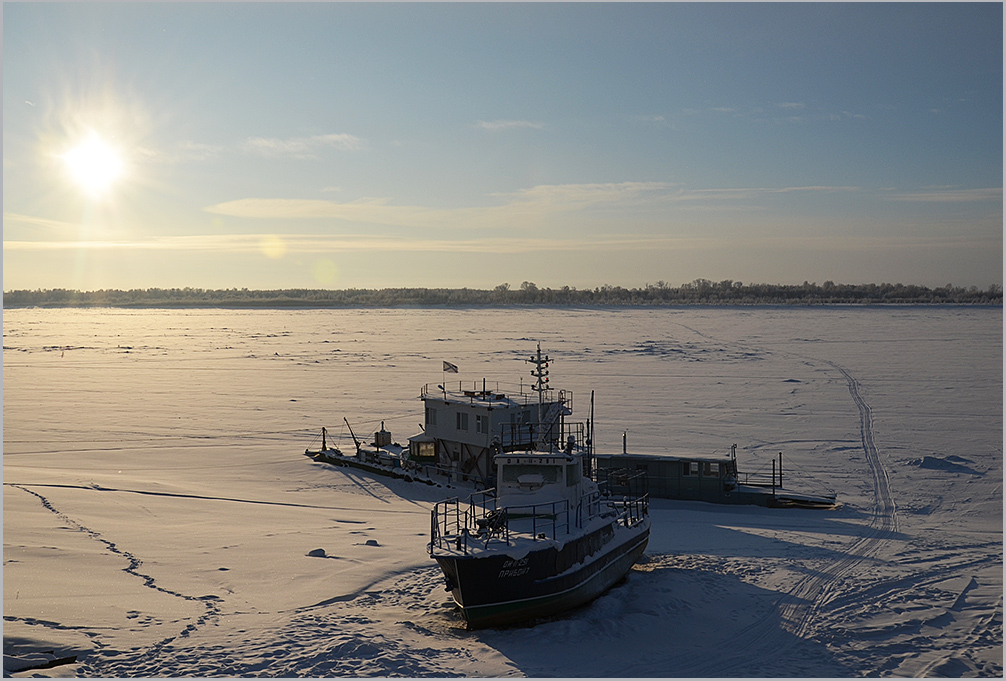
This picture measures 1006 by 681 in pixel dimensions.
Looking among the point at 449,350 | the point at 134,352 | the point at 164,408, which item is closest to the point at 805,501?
the point at 164,408

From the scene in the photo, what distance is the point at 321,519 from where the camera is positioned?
27.5 meters

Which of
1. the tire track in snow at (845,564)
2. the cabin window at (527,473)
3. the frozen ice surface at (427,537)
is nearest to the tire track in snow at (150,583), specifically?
the frozen ice surface at (427,537)

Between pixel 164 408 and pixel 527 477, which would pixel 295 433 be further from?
A: pixel 527 477

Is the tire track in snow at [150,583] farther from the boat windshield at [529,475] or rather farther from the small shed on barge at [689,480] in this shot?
the small shed on barge at [689,480]

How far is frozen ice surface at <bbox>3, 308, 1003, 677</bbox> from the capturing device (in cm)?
1644

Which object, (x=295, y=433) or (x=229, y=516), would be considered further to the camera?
(x=295, y=433)

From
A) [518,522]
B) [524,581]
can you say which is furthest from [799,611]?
[518,522]

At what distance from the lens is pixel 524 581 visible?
721 inches

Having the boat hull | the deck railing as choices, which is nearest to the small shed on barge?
the deck railing

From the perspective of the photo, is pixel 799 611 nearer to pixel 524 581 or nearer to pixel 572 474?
pixel 572 474

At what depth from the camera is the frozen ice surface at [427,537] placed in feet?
53.9

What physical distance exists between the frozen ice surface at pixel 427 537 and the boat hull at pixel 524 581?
46 centimetres

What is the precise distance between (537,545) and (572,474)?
3.36 metres

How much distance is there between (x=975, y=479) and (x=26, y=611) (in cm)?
3392
